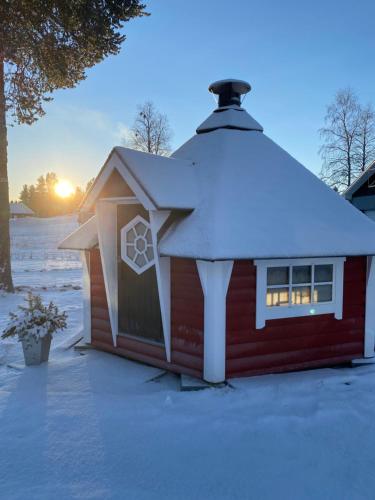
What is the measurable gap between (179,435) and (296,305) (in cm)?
267

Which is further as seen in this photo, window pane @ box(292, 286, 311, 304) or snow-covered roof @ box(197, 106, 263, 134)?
snow-covered roof @ box(197, 106, 263, 134)

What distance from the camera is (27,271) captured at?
65.4 feet

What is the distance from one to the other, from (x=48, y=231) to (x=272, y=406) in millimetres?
45694


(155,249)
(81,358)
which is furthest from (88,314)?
(155,249)

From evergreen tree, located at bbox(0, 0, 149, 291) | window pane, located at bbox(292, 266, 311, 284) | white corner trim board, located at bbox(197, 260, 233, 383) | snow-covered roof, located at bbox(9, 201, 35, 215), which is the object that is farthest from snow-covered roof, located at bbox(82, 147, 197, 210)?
snow-covered roof, located at bbox(9, 201, 35, 215)

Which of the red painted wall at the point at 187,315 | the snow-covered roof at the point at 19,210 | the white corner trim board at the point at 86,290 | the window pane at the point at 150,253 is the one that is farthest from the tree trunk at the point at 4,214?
the snow-covered roof at the point at 19,210

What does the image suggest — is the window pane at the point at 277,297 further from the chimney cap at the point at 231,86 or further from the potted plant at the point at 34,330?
the chimney cap at the point at 231,86

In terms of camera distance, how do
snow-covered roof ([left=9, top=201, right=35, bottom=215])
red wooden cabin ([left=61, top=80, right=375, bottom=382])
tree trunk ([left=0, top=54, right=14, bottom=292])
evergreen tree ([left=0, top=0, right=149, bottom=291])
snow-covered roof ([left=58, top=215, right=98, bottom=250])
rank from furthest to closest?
snow-covered roof ([left=9, top=201, right=35, bottom=215]) < tree trunk ([left=0, top=54, right=14, bottom=292]) < evergreen tree ([left=0, top=0, right=149, bottom=291]) < snow-covered roof ([left=58, top=215, right=98, bottom=250]) < red wooden cabin ([left=61, top=80, right=375, bottom=382])

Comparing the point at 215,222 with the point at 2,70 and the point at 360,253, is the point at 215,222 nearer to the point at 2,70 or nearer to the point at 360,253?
the point at 360,253

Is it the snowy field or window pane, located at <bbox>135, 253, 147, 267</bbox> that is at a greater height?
window pane, located at <bbox>135, 253, 147, 267</bbox>

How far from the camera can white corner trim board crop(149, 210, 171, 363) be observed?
557cm

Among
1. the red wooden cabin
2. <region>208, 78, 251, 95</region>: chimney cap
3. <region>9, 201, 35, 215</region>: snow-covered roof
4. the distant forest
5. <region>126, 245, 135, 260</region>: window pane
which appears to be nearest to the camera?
the red wooden cabin

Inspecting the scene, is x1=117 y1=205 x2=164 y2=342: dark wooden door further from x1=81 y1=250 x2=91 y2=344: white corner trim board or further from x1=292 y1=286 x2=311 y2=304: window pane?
x1=292 y1=286 x2=311 y2=304: window pane

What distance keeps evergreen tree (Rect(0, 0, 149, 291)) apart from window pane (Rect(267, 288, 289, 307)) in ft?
29.5
